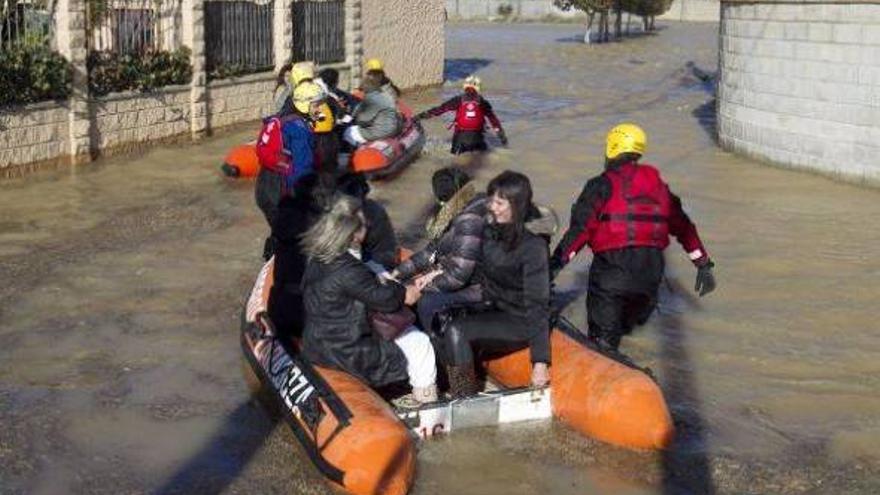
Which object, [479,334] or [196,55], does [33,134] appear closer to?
[196,55]

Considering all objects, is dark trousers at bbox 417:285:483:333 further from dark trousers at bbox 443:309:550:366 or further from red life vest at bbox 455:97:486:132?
red life vest at bbox 455:97:486:132

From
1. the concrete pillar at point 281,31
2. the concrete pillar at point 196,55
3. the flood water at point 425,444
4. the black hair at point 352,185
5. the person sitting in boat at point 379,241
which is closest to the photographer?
the flood water at point 425,444

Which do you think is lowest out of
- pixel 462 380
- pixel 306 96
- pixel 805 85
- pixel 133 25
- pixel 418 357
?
pixel 462 380

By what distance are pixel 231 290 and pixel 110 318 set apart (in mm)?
1178

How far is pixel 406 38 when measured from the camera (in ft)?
89.1

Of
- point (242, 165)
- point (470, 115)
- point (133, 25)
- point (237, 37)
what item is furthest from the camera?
point (237, 37)

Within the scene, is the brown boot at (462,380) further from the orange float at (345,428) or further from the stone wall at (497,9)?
the stone wall at (497,9)

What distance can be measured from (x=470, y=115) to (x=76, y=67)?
A: 17.3 ft

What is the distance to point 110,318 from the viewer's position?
9.77 m

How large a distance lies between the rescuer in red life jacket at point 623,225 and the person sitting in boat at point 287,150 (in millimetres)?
2700

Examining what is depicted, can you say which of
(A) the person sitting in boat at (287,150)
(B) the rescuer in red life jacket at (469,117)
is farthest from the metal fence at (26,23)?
(A) the person sitting in boat at (287,150)

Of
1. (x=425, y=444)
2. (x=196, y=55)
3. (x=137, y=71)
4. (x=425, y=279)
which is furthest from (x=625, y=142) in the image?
(x=196, y=55)

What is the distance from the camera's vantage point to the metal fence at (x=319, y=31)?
896 inches

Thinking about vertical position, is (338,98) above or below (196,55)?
below
